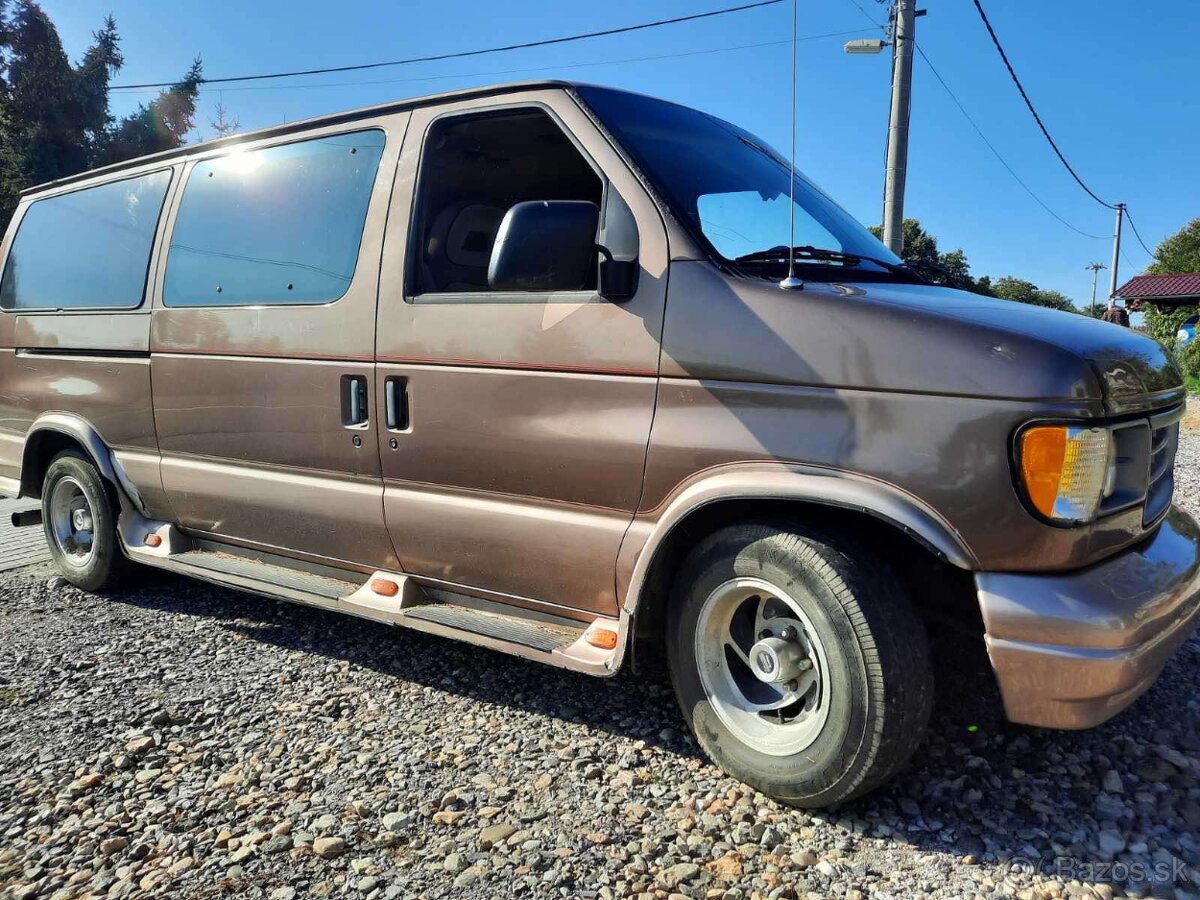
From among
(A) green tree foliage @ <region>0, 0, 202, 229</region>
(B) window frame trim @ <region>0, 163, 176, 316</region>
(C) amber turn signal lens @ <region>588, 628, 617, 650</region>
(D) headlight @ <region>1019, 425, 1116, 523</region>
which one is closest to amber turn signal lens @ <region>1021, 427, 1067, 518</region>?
(D) headlight @ <region>1019, 425, 1116, 523</region>

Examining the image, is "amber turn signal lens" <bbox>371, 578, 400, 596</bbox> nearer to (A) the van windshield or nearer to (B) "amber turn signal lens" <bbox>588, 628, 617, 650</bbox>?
(B) "amber turn signal lens" <bbox>588, 628, 617, 650</bbox>

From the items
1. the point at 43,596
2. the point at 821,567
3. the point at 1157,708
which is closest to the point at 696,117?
the point at 821,567

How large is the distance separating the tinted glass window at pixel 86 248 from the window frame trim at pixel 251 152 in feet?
0.54

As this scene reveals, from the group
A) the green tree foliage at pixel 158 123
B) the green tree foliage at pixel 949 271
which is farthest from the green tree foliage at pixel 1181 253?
the green tree foliage at pixel 158 123

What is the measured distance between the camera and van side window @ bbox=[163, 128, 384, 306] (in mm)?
3473

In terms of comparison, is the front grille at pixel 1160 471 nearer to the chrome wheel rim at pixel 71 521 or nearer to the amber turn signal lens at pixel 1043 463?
the amber turn signal lens at pixel 1043 463

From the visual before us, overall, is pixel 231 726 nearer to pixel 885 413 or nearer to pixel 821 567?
pixel 821 567

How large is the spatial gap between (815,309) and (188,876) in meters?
2.32

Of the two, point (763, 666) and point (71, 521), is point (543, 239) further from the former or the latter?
point (71, 521)

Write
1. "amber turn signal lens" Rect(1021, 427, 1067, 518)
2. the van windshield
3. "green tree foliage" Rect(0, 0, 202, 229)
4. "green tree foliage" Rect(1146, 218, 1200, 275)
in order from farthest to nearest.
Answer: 1. "green tree foliage" Rect(1146, 218, 1200, 275)
2. "green tree foliage" Rect(0, 0, 202, 229)
3. the van windshield
4. "amber turn signal lens" Rect(1021, 427, 1067, 518)

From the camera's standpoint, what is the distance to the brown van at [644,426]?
2238mm

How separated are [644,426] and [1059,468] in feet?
3.81

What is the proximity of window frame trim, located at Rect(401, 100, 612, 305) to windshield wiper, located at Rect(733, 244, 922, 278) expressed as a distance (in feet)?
1.70

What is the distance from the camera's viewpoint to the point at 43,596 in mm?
4805
